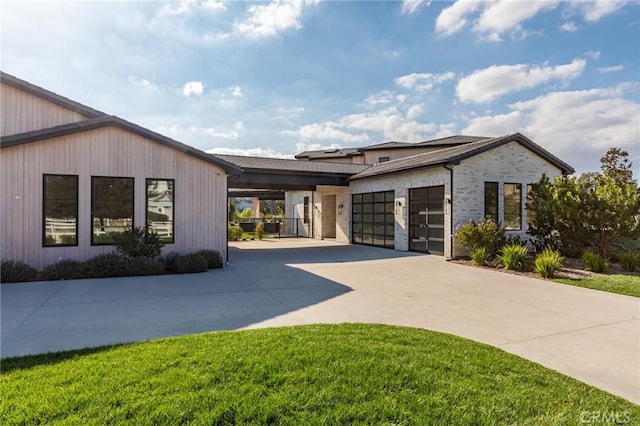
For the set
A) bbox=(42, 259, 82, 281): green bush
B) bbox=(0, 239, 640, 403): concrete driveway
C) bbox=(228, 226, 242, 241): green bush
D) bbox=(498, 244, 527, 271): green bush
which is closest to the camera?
bbox=(0, 239, 640, 403): concrete driveway

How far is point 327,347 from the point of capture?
3.79m

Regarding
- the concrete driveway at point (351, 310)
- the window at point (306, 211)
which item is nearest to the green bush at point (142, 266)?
the concrete driveway at point (351, 310)

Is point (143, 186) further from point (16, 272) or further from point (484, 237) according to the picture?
point (484, 237)

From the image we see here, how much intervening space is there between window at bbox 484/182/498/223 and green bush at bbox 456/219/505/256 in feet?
5.76

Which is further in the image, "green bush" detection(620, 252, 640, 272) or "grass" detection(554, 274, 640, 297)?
"green bush" detection(620, 252, 640, 272)

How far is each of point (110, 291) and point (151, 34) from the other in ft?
22.0

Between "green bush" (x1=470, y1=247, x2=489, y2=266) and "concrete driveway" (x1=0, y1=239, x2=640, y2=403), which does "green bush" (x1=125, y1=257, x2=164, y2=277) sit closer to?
"concrete driveway" (x1=0, y1=239, x2=640, y2=403)

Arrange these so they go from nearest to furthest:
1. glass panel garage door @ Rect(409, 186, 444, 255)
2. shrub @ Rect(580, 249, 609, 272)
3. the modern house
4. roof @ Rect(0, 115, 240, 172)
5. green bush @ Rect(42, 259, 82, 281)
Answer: green bush @ Rect(42, 259, 82, 281), roof @ Rect(0, 115, 240, 172), the modern house, shrub @ Rect(580, 249, 609, 272), glass panel garage door @ Rect(409, 186, 444, 255)

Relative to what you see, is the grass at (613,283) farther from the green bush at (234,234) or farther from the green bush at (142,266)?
the green bush at (234,234)

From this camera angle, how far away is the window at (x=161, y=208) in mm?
A: 10438

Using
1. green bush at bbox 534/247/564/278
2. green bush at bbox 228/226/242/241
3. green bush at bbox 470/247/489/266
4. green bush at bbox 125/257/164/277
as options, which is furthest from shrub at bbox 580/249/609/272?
green bush at bbox 228/226/242/241

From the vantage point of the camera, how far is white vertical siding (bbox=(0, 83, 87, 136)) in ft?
33.4

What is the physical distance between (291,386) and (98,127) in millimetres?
9868

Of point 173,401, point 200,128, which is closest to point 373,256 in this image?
point 200,128
